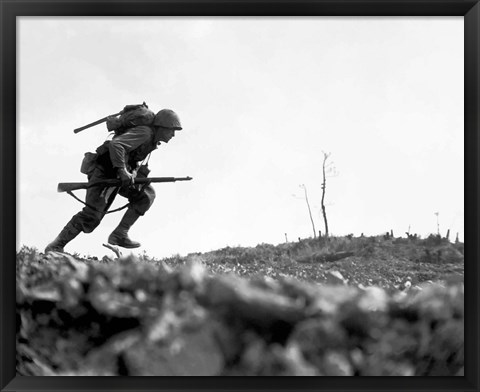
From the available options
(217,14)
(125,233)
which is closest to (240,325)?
(217,14)

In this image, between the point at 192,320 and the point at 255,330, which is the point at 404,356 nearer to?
the point at 255,330

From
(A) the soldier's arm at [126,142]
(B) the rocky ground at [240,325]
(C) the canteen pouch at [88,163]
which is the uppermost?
(A) the soldier's arm at [126,142]

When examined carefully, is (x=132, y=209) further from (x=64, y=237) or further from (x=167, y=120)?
(x=167, y=120)

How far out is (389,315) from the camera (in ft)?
5.05

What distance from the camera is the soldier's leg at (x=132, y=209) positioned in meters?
3.42

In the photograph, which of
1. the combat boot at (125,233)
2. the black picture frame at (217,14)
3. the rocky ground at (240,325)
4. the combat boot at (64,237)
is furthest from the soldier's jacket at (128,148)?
the rocky ground at (240,325)

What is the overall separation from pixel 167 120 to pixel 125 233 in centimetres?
80

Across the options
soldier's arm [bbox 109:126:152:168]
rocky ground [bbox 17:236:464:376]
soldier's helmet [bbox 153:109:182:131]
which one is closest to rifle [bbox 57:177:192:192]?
soldier's arm [bbox 109:126:152:168]

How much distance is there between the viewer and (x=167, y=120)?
3336 mm

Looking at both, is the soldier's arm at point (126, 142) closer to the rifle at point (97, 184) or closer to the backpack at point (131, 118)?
the backpack at point (131, 118)

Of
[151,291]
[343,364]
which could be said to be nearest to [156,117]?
[151,291]

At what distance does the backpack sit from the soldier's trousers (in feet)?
1.00

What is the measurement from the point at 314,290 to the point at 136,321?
1.81ft

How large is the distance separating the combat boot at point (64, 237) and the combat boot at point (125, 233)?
237mm
